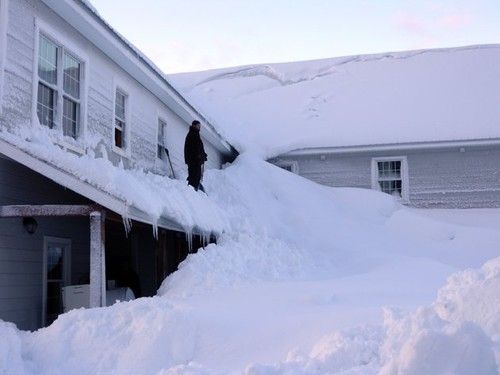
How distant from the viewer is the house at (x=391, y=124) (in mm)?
20172

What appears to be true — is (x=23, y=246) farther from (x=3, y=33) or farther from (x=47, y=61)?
(x=3, y=33)

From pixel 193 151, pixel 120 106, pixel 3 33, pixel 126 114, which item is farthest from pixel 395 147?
pixel 3 33

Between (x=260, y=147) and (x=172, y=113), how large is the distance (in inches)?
208

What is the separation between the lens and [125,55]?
40.3 feet

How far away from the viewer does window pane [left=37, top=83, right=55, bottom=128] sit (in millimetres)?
9964

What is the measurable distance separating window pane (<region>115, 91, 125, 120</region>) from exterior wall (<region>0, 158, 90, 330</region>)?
2.43m

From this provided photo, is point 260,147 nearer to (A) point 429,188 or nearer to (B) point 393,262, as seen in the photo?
(A) point 429,188

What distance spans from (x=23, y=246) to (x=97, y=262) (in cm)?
188

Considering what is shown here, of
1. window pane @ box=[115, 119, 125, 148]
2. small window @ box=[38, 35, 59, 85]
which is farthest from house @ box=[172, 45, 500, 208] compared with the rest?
small window @ box=[38, 35, 59, 85]

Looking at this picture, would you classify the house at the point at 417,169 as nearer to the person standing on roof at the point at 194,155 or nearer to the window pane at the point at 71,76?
the person standing on roof at the point at 194,155

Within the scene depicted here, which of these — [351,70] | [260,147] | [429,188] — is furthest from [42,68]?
[351,70]

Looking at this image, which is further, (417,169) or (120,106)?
(417,169)

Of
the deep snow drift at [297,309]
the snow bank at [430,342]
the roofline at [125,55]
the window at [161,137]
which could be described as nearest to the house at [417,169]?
the deep snow drift at [297,309]

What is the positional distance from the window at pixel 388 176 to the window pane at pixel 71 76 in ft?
39.8
